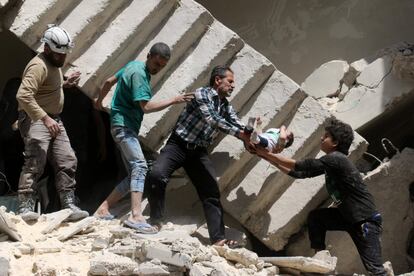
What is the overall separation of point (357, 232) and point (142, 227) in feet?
5.50

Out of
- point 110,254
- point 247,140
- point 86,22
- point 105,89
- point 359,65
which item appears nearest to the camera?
point 110,254

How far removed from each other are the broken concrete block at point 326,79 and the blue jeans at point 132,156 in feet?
8.24

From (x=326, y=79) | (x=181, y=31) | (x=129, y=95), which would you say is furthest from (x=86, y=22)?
(x=326, y=79)

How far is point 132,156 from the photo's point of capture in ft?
22.0

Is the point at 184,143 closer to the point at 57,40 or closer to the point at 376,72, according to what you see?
the point at 57,40

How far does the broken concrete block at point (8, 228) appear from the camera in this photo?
19.8ft

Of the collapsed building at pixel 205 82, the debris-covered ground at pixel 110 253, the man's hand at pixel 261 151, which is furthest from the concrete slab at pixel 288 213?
the man's hand at pixel 261 151

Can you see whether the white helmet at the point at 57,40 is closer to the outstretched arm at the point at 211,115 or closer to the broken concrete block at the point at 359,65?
the outstretched arm at the point at 211,115

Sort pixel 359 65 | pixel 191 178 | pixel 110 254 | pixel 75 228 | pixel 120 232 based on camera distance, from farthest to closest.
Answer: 1. pixel 359 65
2. pixel 191 178
3. pixel 75 228
4. pixel 120 232
5. pixel 110 254

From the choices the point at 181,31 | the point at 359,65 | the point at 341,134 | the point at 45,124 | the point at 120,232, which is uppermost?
the point at 359,65

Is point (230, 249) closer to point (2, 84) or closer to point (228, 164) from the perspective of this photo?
point (228, 164)

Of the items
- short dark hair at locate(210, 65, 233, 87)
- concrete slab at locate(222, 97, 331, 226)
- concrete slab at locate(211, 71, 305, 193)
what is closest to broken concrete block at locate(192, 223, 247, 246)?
concrete slab at locate(222, 97, 331, 226)

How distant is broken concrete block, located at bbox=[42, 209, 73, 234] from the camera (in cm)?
638

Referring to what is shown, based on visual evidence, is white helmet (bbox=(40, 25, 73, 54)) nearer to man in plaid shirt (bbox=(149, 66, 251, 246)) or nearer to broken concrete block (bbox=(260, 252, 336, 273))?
man in plaid shirt (bbox=(149, 66, 251, 246))
